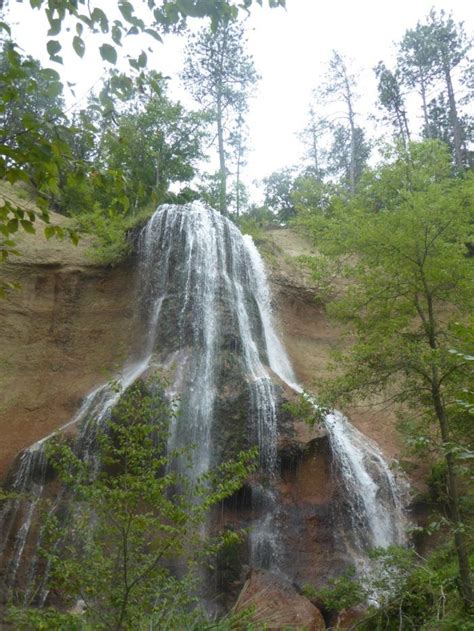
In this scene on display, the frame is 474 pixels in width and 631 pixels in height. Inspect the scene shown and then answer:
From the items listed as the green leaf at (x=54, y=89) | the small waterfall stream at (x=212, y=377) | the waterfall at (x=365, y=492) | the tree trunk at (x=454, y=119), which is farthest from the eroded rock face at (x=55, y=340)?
the tree trunk at (x=454, y=119)

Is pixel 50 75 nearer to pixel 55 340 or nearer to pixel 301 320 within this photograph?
pixel 55 340

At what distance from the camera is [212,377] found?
1342 centimetres

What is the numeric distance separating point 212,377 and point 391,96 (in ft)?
76.6

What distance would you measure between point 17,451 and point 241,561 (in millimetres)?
5739

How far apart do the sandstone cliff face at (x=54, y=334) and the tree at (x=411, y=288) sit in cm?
763

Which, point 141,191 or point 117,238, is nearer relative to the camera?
point 141,191

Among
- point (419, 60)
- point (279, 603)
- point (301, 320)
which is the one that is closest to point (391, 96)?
point (419, 60)

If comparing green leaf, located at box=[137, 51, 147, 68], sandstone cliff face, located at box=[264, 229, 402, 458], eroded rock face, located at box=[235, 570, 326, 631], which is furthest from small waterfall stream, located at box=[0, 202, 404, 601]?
green leaf, located at box=[137, 51, 147, 68]

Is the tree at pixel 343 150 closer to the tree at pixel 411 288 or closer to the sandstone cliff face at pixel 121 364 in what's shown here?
the sandstone cliff face at pixel 121 364

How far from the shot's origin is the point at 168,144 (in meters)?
24.2

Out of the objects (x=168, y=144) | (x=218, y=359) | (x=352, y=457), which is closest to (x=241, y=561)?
(x=352, y=457)

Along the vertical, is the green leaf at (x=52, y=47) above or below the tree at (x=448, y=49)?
below

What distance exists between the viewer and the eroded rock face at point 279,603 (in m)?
8.35

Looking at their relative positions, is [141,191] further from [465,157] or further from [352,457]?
[465,157]
